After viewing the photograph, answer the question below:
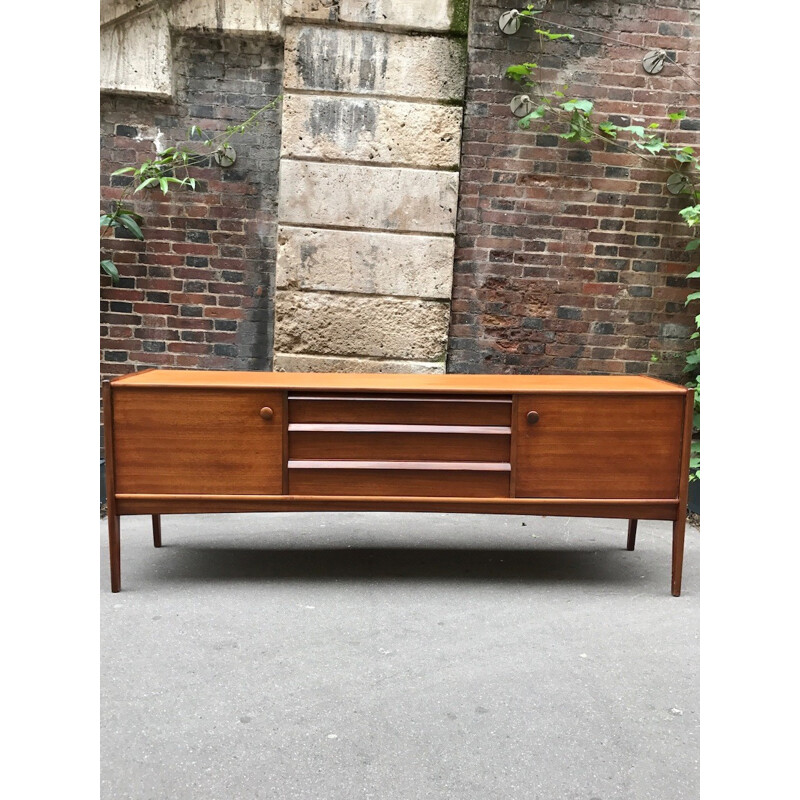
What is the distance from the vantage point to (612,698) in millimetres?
1913

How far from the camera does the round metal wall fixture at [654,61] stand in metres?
3.68

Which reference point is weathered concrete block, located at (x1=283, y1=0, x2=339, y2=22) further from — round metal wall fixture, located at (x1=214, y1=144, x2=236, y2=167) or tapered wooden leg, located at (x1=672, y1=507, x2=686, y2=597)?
tapered wooden leg, located at (x1=672, y1=507, x2=686, y2=597)

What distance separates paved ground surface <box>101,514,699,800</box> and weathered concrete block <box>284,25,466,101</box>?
2.34 metres

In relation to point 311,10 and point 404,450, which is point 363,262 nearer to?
point 311,10

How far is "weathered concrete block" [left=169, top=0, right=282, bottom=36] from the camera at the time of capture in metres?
3.54

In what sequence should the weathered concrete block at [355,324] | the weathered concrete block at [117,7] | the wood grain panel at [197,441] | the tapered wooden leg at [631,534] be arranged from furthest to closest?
the weathered concrete block at [355,324] → the weathered concrete block at [117,7] → the tapered wooden leg at [631,534] → the wood grain panel at [197,441]

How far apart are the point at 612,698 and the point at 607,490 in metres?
0.90

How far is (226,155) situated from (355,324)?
1146mm

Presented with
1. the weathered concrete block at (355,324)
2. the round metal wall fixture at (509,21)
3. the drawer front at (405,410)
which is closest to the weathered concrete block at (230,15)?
the round metal wall fixture at (509,21)

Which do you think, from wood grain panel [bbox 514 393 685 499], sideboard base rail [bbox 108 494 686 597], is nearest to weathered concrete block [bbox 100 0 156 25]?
sideboard base rail [bbox 108 494 686 597]

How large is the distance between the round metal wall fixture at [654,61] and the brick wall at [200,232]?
2.00 meters

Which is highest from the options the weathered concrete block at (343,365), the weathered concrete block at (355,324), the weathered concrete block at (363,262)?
the weathered concrete block at (363,262)

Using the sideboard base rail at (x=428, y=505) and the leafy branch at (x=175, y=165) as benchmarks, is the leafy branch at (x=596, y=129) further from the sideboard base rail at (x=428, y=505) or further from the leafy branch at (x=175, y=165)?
the sideboard base rail at (x=428, y=505)
